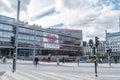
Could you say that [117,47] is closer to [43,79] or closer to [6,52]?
[6,52]

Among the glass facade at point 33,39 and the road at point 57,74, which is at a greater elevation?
the glass facade at point 33,39

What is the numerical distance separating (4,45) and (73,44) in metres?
53.6

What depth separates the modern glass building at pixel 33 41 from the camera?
84.6 m

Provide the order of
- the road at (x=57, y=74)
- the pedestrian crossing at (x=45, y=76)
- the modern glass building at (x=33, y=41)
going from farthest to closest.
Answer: the modern glass building at (x=33, y=41) → the road at (x=57, y=74) → the pedestrian crossing at (x=45, y=76)

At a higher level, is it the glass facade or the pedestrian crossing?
the glass facade

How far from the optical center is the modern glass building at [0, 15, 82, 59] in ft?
278

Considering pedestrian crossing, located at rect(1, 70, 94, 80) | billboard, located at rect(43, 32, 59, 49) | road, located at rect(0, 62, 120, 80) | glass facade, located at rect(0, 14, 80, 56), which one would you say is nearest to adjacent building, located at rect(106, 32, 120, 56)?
glass facade, located at rect(0, 14, 80, 56)

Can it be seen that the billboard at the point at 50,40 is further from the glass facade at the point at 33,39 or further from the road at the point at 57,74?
the road at the point at 57,74

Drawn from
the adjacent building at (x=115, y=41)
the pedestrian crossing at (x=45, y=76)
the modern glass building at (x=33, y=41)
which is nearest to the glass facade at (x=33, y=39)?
the modern glass building at (x=33, y=41)

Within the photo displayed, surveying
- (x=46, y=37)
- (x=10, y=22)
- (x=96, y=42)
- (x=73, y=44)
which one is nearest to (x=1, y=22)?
(x=10, y=22)

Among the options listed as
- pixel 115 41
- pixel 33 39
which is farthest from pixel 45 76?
pixel 115 41

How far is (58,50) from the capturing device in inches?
4328

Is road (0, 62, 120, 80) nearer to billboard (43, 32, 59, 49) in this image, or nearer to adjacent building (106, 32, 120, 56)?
billboard (43, 32, 59, 49)

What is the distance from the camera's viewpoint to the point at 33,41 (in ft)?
316
